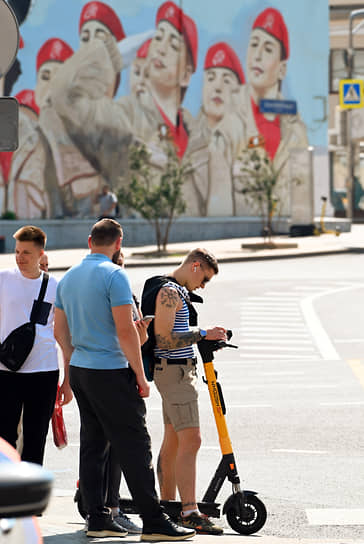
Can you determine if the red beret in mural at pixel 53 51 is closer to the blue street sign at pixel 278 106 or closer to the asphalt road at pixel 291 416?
→ the blue street sign at pixel 278 106

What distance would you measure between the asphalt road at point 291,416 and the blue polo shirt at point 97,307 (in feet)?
5.19

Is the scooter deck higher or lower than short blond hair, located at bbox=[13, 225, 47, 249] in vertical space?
lower

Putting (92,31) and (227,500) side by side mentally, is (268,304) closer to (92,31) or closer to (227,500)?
(227,500)

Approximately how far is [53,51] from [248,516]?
1478 inches

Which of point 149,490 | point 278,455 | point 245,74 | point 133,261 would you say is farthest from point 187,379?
point 245,74

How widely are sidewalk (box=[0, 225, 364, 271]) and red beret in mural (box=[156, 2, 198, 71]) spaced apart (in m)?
8.18

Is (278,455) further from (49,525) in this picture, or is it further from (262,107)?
(262,107)

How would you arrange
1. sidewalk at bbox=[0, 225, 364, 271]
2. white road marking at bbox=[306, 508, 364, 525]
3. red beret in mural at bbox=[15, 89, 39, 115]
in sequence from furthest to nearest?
red beret in mural at bbox=[15, 89, 39, 115] → sidewalk at bbox=[0, 225, 364, 271] → white road marking at bbox=[306, 508, 364, 525]

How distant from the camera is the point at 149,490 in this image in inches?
227

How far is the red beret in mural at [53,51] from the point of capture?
42094 millimetres

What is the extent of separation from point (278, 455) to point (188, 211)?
36.9 m

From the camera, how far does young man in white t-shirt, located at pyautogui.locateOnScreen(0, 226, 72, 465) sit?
6242 mm

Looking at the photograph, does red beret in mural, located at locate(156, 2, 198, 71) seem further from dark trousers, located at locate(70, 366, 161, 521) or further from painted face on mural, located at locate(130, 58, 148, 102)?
dark trousers, located at locate(70, 366, 161, 521)

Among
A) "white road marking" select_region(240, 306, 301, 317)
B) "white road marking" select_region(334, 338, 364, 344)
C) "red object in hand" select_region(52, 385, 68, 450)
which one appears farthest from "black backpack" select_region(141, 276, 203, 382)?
"white road marking" select_region(240, 306, 301, 317)
